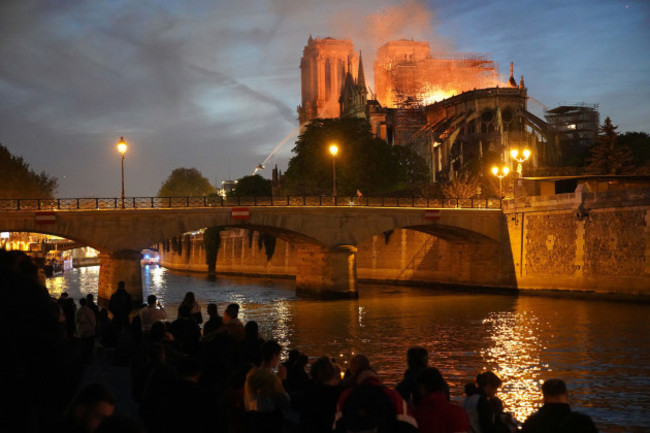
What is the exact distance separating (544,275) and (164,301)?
2389cm

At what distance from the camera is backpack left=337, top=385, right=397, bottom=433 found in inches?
243

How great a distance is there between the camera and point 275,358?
8438 mm

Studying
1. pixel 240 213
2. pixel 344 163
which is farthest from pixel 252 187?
pixel 240 213

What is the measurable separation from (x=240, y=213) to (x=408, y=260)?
64.5 feet

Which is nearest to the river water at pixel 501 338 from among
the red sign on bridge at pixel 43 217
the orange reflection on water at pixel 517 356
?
the orange reflection on water at pixel 517 356

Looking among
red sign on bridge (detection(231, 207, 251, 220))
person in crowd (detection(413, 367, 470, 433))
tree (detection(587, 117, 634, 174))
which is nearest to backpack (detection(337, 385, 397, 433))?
person in crowd (detection(413, 367, 470, 433))

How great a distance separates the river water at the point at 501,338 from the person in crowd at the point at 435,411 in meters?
9.04

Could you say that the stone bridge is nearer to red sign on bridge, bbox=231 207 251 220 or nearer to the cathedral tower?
red sign on bridge, bbox=231 207 251 220

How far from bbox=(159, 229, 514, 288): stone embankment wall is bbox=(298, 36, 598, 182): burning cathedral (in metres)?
26.9

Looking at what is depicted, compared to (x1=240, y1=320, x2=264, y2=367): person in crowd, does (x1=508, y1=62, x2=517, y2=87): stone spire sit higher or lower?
higher

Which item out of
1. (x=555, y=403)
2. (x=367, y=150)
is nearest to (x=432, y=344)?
(x=555, y=403)

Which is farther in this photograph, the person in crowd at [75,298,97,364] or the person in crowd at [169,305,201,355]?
the person in crowd at [75,298,97,364]

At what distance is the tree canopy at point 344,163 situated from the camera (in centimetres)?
8025

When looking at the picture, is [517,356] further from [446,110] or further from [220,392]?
[446,110]
